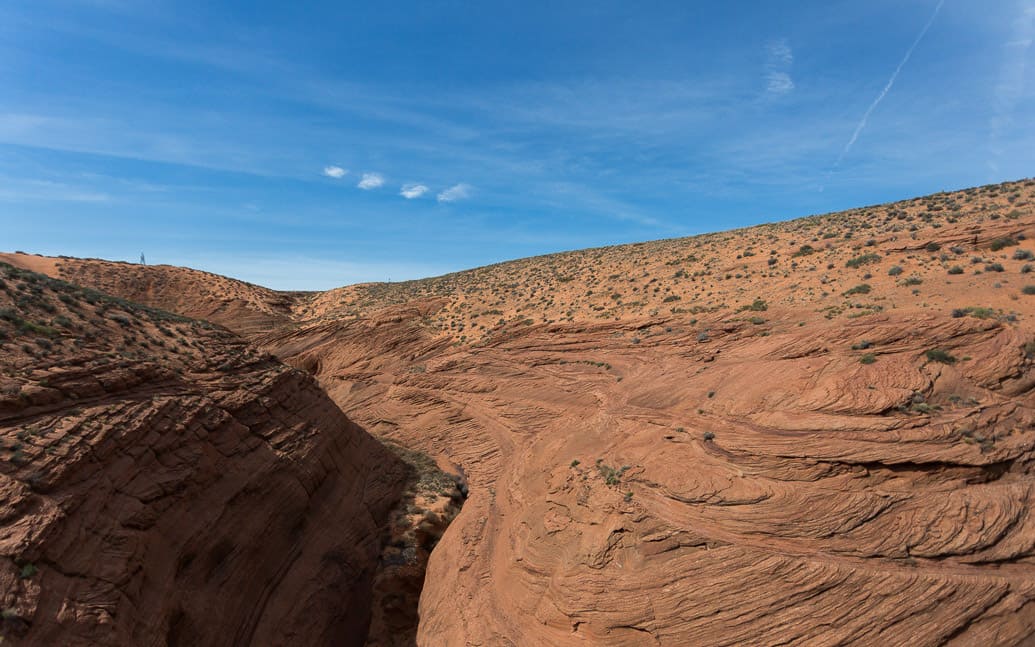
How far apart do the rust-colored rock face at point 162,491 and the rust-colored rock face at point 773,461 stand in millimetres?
1319

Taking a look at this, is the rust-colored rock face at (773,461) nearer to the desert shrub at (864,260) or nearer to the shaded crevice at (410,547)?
the desert shrub at (864,260)

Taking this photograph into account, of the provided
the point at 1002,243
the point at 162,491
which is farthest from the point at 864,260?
the point at 162,491

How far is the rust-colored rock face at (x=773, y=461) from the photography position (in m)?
9.81

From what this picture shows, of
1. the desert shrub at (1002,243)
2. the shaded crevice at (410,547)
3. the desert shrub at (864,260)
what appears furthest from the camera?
the desert shrub at (864,260)

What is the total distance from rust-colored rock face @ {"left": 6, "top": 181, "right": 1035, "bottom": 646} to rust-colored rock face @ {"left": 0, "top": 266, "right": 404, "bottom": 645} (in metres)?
1.32

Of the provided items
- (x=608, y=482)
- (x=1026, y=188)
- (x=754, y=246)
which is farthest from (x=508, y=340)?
(x=1026, y=188)

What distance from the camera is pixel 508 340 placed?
2825cm

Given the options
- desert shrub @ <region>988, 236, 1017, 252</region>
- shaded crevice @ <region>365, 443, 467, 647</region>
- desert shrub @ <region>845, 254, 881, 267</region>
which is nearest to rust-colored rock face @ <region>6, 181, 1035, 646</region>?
desert shrub @ <region>988, 236, 1017, 252</region>

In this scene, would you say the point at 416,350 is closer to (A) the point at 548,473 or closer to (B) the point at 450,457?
(B) the point at 450,457

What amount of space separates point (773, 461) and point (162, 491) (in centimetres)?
1448

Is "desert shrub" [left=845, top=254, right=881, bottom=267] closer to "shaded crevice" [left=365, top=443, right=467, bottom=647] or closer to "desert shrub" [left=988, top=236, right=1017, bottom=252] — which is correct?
"desert shrub" [left=988, top=236, right=1017, bottom=252]

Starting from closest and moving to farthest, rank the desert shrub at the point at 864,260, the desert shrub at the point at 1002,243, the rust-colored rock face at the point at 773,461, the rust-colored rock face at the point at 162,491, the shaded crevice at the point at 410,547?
the rust-colored rock face at the point at 162,491 → the rust-colored rock face at the point at 773,461 → the shaded crevice at the point at 410,547 → the desert shrub at the point at 1002,243 → the desert shrub at the point at 864,260

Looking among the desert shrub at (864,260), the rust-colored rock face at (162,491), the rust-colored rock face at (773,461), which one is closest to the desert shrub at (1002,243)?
the rust-colored rock face at (773,461)

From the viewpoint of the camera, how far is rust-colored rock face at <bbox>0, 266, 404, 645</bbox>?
26.5 ft
